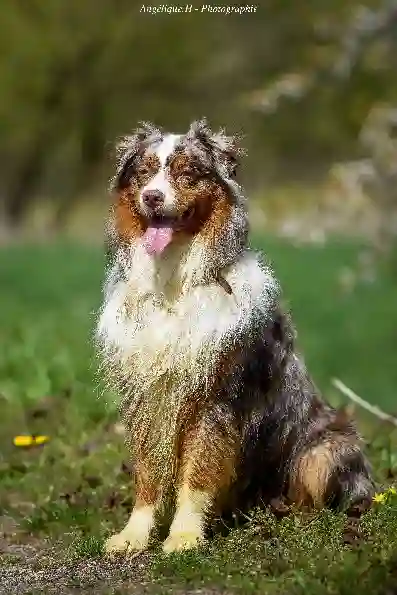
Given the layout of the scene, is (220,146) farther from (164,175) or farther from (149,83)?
(149,83)

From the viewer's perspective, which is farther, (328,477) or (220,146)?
(328,477)

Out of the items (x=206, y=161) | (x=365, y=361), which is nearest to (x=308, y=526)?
(x=206, y=161)

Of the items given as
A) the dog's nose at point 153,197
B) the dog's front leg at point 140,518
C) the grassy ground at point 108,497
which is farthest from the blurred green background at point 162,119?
the dog's nose at point 153,197

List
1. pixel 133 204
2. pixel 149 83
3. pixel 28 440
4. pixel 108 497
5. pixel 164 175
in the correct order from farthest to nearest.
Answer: pixel 149 83 < pixel 28 440 < pixel 108 497 < pixel 133 204 < pixel 164 175

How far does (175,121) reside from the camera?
68.3 feet

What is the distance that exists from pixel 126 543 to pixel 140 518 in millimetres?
176

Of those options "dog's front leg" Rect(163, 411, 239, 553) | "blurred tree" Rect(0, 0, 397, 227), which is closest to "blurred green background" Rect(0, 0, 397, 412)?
"blurred tree" Rect(0, 0, 397, 227)

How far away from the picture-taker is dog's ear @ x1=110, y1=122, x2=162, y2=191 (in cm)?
472

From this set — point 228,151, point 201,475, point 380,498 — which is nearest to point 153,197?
point 228,151

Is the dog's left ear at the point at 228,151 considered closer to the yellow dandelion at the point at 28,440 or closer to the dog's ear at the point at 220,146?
the dog's ear at the point at 220,146

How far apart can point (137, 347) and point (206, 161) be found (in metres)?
0.88

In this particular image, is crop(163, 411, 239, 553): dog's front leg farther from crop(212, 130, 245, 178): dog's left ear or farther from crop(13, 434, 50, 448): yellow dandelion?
crop(13, 434, 50, 448): yellow dandelion

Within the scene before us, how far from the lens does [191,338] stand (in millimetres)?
4684

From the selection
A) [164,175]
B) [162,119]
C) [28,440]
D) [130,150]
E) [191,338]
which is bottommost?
[28,440]
